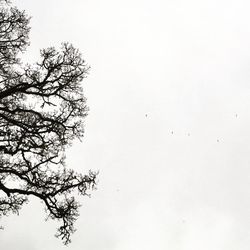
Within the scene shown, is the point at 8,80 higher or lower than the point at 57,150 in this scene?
higher

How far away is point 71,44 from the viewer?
12.7 metres

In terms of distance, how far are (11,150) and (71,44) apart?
12.7ft

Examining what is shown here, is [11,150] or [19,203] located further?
[19,203]

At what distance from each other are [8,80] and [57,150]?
2691mm

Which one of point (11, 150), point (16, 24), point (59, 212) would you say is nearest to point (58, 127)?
point (11, 150)

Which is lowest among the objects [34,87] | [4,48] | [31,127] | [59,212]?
[59,212]

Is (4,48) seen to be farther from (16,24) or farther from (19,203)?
(19,203)

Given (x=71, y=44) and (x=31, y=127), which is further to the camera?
(x=71, y=44)

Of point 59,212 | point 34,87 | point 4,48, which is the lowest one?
point 59,212

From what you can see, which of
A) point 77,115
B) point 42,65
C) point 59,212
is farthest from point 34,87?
point 59,212

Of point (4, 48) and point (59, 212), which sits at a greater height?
point (4, 48)

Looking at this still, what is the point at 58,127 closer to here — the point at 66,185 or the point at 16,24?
the point at 66,185

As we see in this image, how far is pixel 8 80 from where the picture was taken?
1235cm

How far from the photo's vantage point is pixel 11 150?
37.9ft
